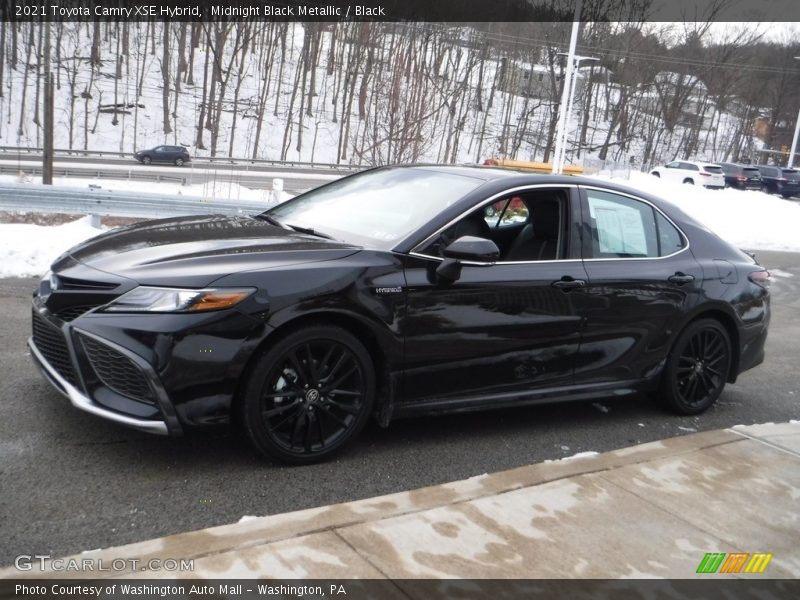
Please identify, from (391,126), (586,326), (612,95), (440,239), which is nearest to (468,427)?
(586,326)

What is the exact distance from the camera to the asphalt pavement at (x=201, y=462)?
3217 millimetres

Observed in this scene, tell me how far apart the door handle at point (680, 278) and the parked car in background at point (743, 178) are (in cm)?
4221

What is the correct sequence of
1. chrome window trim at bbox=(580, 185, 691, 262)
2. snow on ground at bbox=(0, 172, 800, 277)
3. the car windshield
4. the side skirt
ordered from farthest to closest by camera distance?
snow on ground at bbox=(0, 172, 800, 277) < chrome window trim at bbox=(580, 185, 691, 262) < the car windshield < the side skirt

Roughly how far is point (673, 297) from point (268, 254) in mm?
2797

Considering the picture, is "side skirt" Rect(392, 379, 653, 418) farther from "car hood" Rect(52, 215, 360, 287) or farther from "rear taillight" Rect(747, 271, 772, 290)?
"rear taillight" Rect(747, 271, 772, 290)

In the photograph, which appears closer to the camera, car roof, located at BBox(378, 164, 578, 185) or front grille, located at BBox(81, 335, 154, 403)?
front grille, located at BBox(81, 335, 154, 403)

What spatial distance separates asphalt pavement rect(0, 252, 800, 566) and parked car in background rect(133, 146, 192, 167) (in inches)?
1551

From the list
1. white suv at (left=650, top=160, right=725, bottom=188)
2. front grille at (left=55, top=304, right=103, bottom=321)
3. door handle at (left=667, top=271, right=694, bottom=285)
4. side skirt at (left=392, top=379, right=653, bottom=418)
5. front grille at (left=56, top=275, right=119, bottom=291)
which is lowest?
side skirt at (left=392, top=379, right=653, bottom=418)

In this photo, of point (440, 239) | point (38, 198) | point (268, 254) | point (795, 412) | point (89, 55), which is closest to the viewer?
point (268, 254)

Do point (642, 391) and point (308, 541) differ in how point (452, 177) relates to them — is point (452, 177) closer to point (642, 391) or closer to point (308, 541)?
point (642, 391)

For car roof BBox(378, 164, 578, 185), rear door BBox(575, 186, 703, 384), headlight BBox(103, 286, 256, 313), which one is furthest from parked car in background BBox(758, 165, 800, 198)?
headlight BBox(103, 286, 256, 313)

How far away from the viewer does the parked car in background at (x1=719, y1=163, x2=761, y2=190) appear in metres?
43.5

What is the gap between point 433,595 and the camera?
108 inches

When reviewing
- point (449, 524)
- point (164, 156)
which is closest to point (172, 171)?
point (164, 156)
